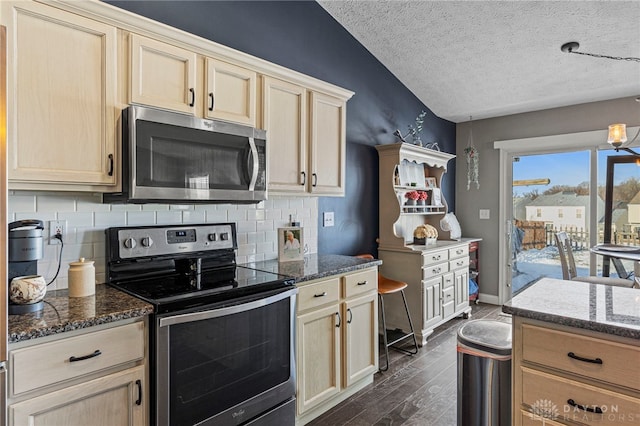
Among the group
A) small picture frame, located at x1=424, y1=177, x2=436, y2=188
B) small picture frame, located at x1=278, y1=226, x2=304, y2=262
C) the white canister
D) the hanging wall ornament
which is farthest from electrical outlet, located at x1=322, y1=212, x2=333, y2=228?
the hanging wall ornament

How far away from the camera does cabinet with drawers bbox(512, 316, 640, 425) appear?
1205mm

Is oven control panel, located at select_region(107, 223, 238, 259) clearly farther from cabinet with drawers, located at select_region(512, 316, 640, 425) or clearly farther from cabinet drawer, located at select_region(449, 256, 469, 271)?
cabinet drawer, located at select_region(449, 256, 469, 271)

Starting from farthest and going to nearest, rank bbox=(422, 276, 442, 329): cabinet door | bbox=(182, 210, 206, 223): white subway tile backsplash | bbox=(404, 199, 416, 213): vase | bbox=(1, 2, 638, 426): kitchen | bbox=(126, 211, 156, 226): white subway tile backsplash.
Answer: bbox=(404, 199, 416, 213): vase
bbox=(422, 276, 442, 329): cabinet door
bbox=(182, 210, 206, 223): white subway tile backsplash
bbox=(126, 211, 156, 226): white subway tile backsplash
bbox=(1, 2, 638, 426): kitchen

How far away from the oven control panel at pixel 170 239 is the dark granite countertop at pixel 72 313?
306 millimetres

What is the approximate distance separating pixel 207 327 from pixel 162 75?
4.17ft

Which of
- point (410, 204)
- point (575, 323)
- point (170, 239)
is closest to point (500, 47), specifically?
point (410, 204)

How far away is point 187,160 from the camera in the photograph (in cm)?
191

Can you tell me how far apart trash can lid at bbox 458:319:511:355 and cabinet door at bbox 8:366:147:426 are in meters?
1.44

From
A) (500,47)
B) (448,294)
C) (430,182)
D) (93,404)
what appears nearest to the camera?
(93,404)

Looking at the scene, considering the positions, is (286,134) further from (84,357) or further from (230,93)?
(84,357)

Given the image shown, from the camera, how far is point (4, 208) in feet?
3.70

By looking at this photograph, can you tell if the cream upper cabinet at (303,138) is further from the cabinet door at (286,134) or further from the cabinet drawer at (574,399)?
the cabinet drawer at (574,399)

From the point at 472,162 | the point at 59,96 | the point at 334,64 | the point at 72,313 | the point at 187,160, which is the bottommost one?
the point at 72,313

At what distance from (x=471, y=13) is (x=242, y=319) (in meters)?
2.92
